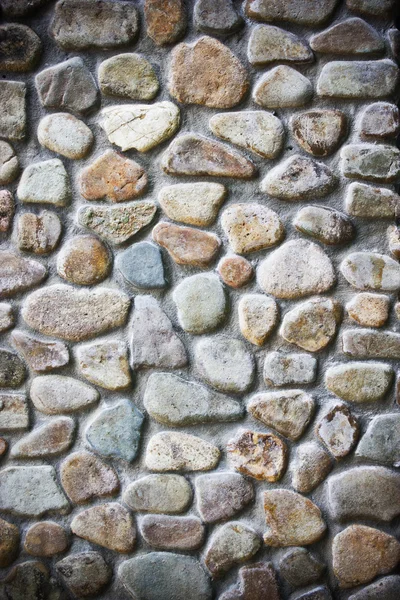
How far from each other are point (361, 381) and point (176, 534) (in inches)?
20.4

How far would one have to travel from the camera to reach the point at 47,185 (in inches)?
49.3

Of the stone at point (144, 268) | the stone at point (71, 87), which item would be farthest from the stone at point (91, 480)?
the stone at point (71, 87)

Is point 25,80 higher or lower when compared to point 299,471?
higher

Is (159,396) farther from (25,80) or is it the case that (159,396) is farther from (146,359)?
(25,80)

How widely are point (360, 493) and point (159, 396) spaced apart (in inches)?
18.9

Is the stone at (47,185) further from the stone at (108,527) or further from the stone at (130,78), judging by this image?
the stone at (108,527)

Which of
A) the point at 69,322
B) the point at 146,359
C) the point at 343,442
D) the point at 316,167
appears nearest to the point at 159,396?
the point at 146,359

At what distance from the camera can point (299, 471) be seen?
48.1 inches

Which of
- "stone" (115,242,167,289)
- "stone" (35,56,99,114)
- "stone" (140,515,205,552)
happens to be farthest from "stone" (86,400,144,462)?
"stone" (35,56,99,114)

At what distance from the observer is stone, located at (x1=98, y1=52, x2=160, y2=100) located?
1247 mm

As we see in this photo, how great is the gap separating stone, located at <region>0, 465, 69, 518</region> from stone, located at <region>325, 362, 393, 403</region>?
0.64 metres

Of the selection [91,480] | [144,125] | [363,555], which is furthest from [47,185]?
[363,555]

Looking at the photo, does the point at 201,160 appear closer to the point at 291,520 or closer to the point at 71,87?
the point at 71,87

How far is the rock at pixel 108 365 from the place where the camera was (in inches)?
48.8
